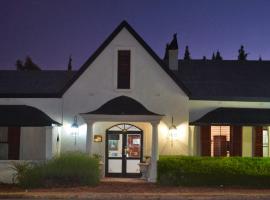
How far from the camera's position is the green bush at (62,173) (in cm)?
2094

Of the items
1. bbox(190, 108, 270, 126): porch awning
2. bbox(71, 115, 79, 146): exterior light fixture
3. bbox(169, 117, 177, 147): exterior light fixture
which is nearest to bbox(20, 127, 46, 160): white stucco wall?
bbox(71, 115, 79, 146): exterior light fixture

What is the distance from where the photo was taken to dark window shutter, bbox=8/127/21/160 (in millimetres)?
25219

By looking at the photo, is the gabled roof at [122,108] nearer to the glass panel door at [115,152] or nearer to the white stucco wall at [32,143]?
the glass panel door at [115,152]

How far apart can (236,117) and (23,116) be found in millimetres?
9871

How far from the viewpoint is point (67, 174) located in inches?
830

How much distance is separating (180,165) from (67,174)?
4623 millimetres

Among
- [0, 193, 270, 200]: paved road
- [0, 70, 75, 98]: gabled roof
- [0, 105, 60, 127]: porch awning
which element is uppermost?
[0, 70, 75, 98]: gabled roof

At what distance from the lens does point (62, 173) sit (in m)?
21.0

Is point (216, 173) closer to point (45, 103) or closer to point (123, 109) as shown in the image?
point (123, 109)

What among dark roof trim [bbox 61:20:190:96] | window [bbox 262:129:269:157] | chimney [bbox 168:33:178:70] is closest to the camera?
dark roof trim [bbox 61:20:190:96]

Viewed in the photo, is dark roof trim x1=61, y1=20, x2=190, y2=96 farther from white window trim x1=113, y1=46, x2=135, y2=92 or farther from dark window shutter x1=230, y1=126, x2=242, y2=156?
dark window shutter x1=230, y1=126, x2=242, y2=156

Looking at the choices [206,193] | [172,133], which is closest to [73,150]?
[172,133]

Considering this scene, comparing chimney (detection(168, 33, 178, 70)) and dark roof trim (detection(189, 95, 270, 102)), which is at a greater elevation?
chimney (detection(168, 33, 178, 70))

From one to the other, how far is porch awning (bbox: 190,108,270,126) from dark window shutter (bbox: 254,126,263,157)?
2.50 feet
